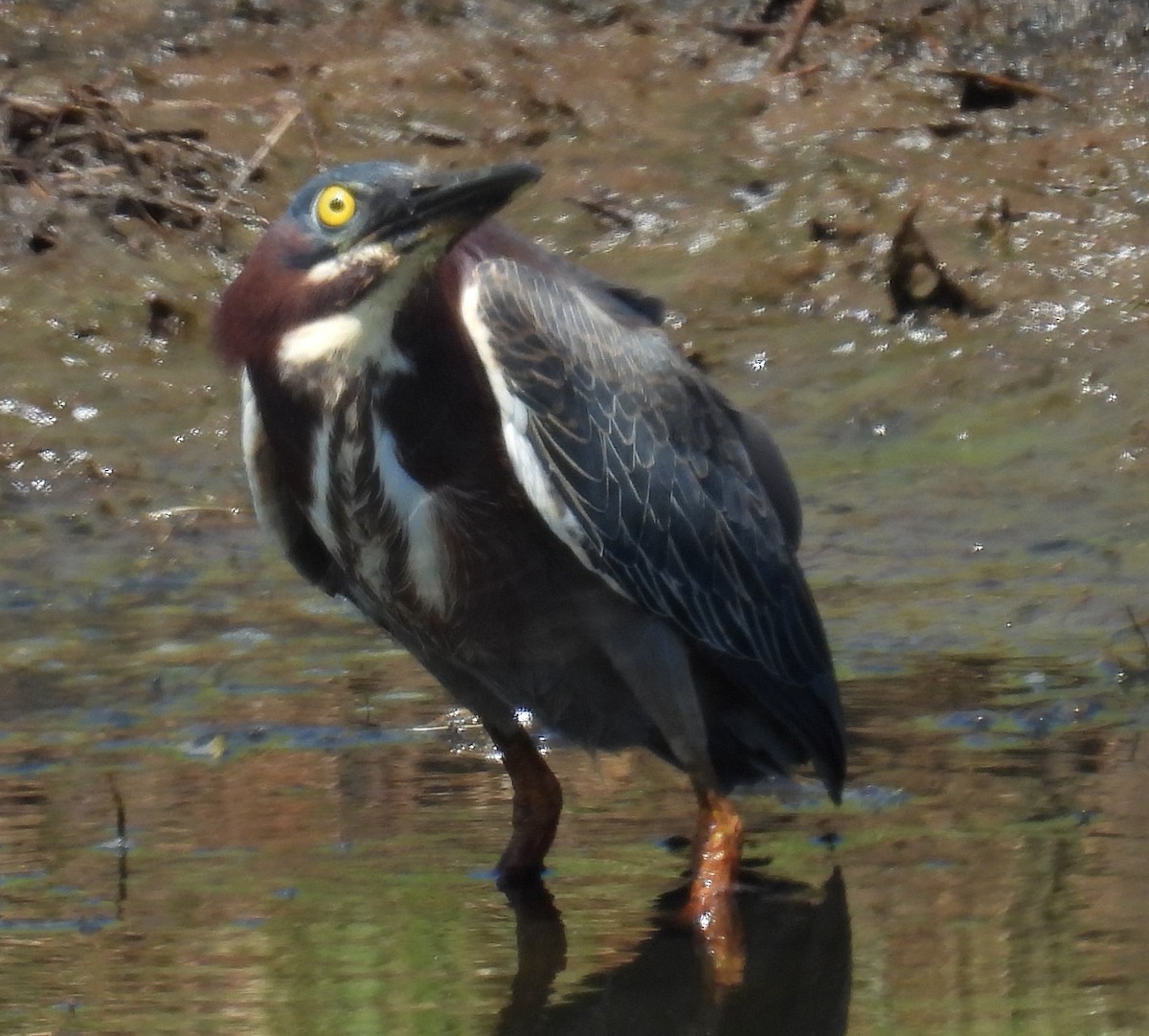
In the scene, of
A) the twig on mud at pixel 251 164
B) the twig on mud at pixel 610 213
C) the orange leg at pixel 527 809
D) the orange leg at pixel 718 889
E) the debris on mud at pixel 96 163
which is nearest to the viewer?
the orange leg at pixel 718 889

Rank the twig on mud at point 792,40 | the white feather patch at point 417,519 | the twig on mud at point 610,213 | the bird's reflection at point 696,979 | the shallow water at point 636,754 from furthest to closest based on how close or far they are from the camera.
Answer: the twig on mud at point 792,40 → the twig on mud at point 610,213 → the white feather patch at point 417,519 → the shallow water at point 636,754 → the bird's reflection at point 696,979

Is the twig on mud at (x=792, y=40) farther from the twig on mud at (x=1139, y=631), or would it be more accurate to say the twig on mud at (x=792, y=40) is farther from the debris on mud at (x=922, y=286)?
Result: the twig on mud at (x=1139, y=631)

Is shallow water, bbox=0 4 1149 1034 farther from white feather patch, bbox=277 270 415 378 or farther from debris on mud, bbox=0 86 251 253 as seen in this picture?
white feather patch, bbox=277 270 415 378

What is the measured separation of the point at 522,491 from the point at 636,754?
144cm

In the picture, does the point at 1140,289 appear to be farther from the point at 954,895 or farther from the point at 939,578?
the point at 954,895

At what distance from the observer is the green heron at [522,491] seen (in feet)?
14.9

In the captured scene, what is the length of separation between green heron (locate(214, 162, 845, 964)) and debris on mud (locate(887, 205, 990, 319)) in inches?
141

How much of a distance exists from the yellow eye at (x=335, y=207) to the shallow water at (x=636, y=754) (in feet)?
4.37

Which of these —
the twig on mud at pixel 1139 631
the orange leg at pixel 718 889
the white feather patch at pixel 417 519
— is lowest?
the twig on mud at pixel 1139 631

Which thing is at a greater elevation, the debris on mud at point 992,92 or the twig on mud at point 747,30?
the twig on mud at point 747,30

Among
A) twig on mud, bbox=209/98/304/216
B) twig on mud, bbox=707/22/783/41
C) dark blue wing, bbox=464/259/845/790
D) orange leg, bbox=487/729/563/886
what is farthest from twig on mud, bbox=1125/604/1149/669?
twig on mud, bbox=707/22/783/41

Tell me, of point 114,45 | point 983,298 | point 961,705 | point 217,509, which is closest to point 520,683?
point 961,705

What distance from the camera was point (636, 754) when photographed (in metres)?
5.93

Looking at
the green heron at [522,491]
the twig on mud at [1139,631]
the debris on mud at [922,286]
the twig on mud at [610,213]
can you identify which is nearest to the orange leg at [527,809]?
the green heron at [522,491]
